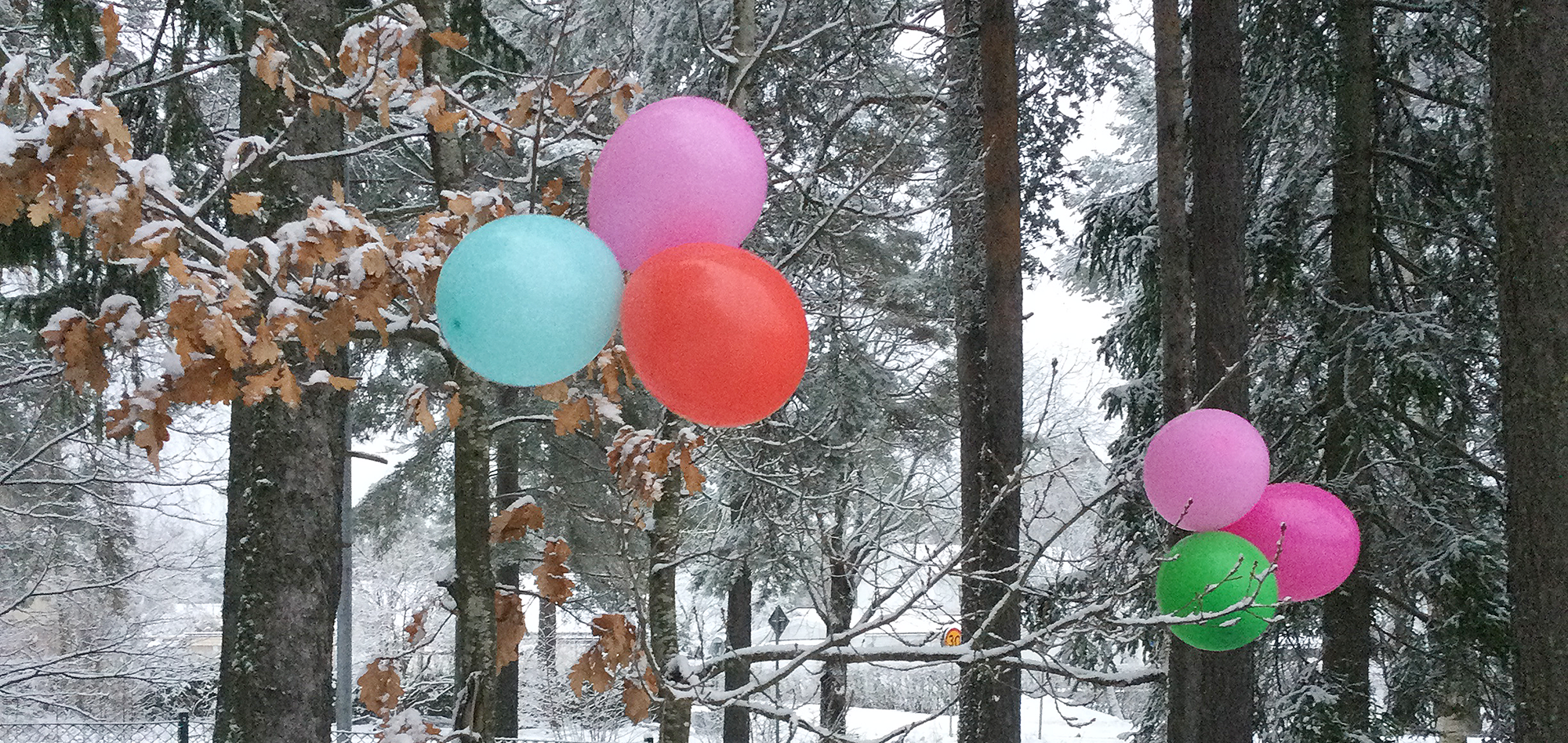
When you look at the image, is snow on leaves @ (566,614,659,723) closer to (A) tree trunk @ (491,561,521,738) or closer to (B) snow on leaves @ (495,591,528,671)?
(B) snow on leaves @ (495,591,528,671)

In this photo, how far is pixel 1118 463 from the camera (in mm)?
7238

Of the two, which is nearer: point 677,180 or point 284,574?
point 677,180

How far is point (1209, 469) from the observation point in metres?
3.88

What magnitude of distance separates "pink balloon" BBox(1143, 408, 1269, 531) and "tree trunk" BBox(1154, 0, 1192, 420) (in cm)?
256

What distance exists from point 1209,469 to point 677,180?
2558mm

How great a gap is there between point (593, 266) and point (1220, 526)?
9.55 ft

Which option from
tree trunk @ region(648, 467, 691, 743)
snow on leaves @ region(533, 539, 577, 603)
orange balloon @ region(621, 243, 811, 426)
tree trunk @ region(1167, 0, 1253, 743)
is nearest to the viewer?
orange balloon @ region(621, 243, 811, 426)

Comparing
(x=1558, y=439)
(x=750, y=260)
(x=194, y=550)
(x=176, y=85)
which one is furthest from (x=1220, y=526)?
(x=194, y=550)

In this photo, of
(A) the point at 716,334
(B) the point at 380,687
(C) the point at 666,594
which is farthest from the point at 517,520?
(A) the point at 716,334

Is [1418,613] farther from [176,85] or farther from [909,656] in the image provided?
[176,85]

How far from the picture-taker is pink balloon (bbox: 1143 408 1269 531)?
12.8 feet

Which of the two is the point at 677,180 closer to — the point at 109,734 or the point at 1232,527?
the point at 1232,527

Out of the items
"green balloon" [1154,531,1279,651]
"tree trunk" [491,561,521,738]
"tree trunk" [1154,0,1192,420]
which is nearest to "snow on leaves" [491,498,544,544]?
"green balloon" [1154,531,1279,651]

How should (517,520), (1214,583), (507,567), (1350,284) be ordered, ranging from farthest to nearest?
(507,567)
(1350,284)
(1214,583)
(517,520)
